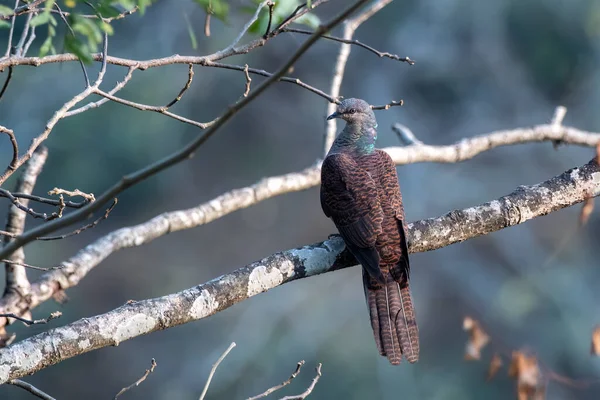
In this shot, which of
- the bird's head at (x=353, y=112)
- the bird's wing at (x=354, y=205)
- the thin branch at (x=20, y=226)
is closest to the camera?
the bird's wing at (x=354, y=205)

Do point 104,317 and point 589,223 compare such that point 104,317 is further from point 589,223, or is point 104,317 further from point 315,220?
point 589,223

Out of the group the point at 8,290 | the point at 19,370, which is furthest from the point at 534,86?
the point at 19,370

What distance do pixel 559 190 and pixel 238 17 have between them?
8.96 m

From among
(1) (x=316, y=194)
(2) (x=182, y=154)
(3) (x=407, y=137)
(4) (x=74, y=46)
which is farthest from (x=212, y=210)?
(1) (x=316, y=194)

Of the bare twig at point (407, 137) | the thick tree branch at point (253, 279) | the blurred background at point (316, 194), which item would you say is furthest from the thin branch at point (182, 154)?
the blurred background at point (316, 194)

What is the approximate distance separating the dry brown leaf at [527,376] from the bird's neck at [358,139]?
145 centimetres

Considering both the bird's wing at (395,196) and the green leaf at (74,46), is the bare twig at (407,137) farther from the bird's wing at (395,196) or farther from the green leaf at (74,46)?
the green leaf at (74,46)

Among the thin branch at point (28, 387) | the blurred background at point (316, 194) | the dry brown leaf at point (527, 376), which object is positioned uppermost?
the blurred background at point (316, 194)

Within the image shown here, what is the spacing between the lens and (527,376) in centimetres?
251

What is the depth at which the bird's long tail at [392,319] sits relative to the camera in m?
3.15

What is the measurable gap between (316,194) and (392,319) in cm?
915

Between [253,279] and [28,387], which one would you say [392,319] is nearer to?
[253,279]

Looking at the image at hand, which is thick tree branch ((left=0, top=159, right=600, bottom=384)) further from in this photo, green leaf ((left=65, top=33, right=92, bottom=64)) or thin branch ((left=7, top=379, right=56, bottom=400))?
green leaf ((left=65, top=33, right=92, bottom=64))

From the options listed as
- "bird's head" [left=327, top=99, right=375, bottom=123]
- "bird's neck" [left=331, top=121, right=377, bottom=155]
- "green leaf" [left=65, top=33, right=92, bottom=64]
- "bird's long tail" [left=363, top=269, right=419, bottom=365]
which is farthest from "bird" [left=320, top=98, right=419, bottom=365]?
"green leaf" [left=65, top=33, right=92, bottom=64]
